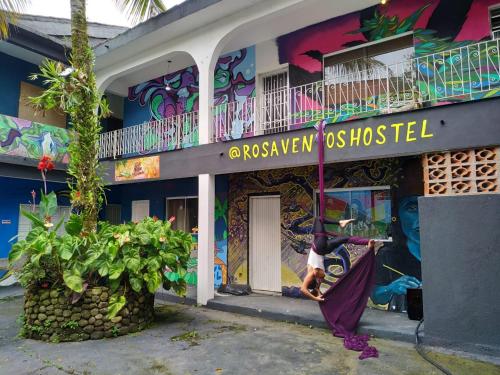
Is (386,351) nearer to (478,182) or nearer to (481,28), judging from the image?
(478,182)

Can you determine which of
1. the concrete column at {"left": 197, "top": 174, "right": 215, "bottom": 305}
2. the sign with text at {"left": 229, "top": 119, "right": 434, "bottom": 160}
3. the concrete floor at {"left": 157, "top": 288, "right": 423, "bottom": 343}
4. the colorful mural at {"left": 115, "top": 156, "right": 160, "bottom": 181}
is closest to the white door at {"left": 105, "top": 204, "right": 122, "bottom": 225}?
the colorful mural at {"left": 115, "top": 156, "right": 160, "bottom": 181}

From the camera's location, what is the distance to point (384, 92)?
7332mm

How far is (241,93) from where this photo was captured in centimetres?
942

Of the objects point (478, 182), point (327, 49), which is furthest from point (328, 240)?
point (327, 49)

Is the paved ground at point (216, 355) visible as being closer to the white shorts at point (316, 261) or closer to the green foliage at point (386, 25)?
the white shorts at point (316, 261)

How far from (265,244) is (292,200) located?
4.15ft

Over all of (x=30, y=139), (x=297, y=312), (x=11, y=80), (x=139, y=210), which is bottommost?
(x=297, y=312)

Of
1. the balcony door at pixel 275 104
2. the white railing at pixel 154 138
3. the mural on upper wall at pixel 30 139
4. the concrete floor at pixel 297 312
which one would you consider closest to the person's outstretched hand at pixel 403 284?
the concrete floor at pixel 297 312

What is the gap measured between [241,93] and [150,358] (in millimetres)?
6499

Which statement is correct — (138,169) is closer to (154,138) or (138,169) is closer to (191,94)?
(154,138)

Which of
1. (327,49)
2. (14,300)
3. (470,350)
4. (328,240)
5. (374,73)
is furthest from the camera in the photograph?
(14,300)

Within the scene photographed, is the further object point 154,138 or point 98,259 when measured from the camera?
point 154,138

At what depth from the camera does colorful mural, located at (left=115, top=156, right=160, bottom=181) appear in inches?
346

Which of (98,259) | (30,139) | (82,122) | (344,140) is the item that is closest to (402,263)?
(344,140)
